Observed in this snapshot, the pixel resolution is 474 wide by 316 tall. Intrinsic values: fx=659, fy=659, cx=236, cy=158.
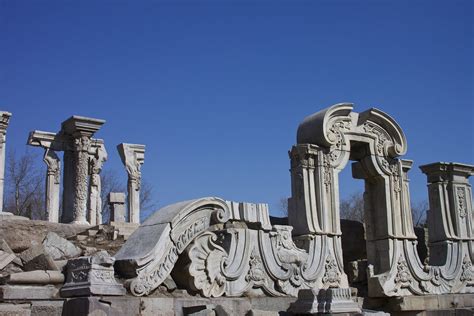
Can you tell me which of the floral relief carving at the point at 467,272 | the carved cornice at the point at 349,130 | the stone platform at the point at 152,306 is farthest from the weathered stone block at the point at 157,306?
the floral relief carving at the point at 467,272

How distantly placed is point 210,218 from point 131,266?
152cm

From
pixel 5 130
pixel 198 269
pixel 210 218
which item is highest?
pixel 5 130

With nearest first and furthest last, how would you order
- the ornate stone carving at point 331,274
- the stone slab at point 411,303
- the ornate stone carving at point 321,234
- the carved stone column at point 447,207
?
the ornate stone carving at point 321,234
the ornate stone carving at point 331,274
the stone slab at point 411,303
the carved stone column at point 447,207

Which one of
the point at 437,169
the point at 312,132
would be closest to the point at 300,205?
the point at 312,132

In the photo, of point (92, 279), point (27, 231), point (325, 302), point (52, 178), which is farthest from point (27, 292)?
point (52, 178)

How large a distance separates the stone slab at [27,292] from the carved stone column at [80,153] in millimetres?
12707

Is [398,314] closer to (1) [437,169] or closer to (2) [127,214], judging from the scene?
(1) [437,169]

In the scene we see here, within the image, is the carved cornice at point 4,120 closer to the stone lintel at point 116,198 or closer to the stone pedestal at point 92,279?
the stone lintel at point 116,198

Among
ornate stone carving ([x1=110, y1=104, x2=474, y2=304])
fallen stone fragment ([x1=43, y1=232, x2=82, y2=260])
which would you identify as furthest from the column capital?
ornate stone carving ([x1=110, y1=104, x2=474, y2=304])

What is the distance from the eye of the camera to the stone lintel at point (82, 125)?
797 inches

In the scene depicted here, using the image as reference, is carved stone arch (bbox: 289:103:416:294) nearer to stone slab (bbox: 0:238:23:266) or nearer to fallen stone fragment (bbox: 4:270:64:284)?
stone slab (bbox: 0:238:23:266)

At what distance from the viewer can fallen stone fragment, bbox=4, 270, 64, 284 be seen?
7.59 metres

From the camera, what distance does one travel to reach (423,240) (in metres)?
17.1

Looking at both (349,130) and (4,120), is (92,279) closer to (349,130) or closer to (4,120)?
(349,130)
